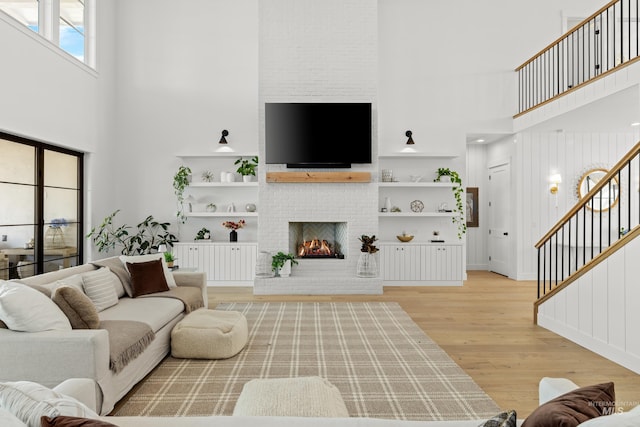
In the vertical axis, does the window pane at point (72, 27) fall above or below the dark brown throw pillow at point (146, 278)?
above

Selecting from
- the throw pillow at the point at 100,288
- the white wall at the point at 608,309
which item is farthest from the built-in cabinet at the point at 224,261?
the white wall at the point at 608,309

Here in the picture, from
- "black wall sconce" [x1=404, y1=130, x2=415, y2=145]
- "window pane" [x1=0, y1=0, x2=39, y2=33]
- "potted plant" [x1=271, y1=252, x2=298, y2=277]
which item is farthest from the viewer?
"black wall sconce" [x1=404, y1=130, x2=415, y2=145]

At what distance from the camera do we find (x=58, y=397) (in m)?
1.30

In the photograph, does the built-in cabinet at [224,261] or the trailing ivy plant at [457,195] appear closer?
the built-in cabinet at [224,261]

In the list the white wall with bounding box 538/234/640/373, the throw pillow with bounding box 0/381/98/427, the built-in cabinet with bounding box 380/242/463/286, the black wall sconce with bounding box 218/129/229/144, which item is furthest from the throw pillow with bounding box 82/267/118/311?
the built-in cabinet with bounding box 380/242/463/286

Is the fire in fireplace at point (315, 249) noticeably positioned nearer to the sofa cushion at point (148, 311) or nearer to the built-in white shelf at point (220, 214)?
the built-in white shelf at point (220, 214)

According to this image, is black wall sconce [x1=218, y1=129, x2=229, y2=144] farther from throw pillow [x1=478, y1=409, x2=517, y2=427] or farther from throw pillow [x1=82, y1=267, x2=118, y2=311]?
throw pillow [x1=478, y1=409, x2=517, y2=427]

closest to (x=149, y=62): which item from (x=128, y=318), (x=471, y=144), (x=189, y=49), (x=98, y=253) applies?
(x=189, y=49)

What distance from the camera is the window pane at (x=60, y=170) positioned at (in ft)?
18.9

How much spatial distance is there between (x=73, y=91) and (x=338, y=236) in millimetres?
4596

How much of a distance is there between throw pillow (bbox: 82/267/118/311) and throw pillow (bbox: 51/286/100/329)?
694 mm

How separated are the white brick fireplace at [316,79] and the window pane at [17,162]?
306 cm

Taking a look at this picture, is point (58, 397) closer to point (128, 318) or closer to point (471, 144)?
point (128, 318)

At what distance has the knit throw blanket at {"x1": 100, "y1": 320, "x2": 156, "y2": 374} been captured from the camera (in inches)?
105
